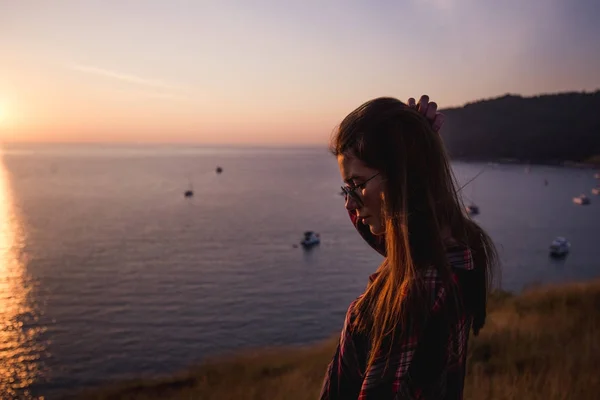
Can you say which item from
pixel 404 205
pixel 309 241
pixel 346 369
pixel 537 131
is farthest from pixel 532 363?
pixel 537 131

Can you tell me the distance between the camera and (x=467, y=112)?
171 meters

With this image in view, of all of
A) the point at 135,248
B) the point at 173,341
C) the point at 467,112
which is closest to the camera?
the point at 173,341

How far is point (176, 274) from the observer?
37.7 m

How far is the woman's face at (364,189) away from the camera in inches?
69.7

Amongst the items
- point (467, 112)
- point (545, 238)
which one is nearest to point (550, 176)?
point (467, 112)

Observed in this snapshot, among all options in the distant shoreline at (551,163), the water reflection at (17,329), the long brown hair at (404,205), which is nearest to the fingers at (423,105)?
the long brown hair at (404,205)

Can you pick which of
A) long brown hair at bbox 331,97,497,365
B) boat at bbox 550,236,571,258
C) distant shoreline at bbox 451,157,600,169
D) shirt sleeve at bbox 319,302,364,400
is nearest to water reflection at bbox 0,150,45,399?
shirt sleeve at bbox 319,302,364,400

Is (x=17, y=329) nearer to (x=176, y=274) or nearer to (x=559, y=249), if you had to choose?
(x=176, y=274)

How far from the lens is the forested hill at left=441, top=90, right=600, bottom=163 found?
149 meters

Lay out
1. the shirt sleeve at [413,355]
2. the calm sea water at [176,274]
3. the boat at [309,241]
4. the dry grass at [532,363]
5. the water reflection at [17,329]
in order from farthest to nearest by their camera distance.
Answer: the boat at [309,241]
the calm sea water at [176,274]
the water reflection at [17,329]
the dry grass at [532,363]
the shirt sleeve at [413,355]

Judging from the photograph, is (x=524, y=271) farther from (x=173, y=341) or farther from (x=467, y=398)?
(x=467, y=398)

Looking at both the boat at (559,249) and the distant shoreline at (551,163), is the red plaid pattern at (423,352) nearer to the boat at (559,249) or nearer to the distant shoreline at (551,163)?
the boat at (559,249)

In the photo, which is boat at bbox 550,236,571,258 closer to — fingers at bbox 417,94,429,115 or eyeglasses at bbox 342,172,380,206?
fingers at bbox 417,94,429,115

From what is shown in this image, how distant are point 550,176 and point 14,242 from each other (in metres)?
129
